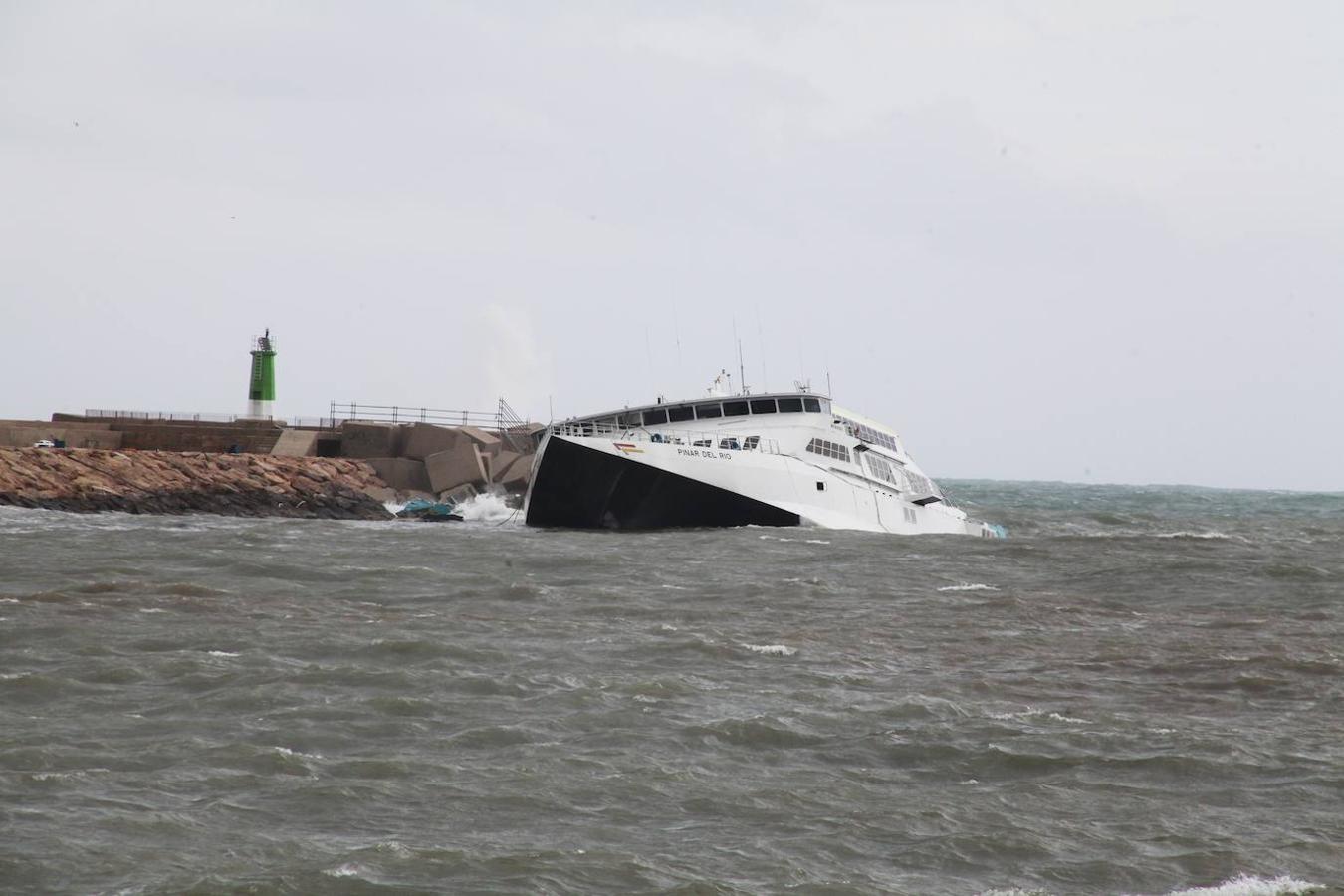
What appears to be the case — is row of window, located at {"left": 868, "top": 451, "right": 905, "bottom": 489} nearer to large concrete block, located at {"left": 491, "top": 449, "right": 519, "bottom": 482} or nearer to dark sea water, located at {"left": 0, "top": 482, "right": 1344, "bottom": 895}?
large concrete block, located at {"left": 491, "top": 449, "right": 519, "bottom": 482}

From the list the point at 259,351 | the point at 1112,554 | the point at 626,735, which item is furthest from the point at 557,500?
the point at 259,351

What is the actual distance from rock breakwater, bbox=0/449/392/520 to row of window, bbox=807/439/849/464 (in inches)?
554

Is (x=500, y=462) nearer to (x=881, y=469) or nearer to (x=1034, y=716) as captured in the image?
(x=881, y=469)

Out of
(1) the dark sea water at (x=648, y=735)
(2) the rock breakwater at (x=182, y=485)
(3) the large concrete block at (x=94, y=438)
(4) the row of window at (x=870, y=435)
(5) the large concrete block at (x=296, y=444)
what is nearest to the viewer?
(1) the dark sea water at (x=648, y=735)

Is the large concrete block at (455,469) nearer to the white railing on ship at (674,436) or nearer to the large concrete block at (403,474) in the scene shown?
the large concrete block at (403,474)

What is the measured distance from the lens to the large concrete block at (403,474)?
160ft

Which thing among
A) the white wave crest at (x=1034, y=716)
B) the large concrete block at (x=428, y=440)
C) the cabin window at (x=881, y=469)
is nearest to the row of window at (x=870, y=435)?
the cabin window at (x=881, y=469)

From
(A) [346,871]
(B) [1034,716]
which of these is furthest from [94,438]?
(A) [346,871]

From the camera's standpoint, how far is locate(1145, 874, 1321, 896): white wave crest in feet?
28.1

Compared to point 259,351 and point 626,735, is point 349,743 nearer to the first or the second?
point 626,735

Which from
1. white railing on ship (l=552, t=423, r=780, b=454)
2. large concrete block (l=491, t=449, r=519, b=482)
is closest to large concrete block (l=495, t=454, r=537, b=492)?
large concrete block (l=491, t=449, r=519, b=482)

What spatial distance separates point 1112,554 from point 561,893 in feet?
83.2

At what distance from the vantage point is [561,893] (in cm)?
837

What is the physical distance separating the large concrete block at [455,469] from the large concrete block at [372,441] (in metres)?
3.59
